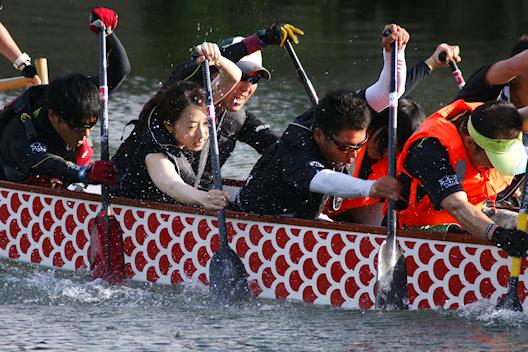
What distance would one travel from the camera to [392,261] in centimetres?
675

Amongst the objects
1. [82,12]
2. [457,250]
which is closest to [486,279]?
[457,250]

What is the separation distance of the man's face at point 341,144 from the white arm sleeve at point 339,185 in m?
0.14

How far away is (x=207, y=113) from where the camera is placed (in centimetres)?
736

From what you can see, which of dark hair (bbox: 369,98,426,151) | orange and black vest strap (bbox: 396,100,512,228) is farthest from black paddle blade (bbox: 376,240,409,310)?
dark hair (bbox: 369,98,426,151)

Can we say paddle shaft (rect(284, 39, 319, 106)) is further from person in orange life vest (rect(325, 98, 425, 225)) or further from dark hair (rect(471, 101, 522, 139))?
dark hair (rect(471, 101, 522, 139))

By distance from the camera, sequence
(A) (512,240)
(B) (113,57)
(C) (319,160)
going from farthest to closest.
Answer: (B) (113,57), (C) (319,160), (A) (512,240)

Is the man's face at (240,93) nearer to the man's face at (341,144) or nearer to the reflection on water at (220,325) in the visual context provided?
the reflection on water at (220,325)

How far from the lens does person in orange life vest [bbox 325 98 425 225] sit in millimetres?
7285

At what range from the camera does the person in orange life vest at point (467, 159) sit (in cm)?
645

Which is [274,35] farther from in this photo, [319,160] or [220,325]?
[220,325]

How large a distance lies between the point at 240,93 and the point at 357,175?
1005 millimetres

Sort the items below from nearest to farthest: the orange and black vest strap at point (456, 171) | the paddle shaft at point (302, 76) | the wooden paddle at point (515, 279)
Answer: the wooden paddle at point (515, 279) → the orange and black vest strap at point (456, 171) → the paddle shaft at point (302, 76)

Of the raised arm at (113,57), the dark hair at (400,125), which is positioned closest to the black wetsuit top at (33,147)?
the raised arm at (113,57)

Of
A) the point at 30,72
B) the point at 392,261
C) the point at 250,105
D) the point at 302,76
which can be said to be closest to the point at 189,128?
the point at 392,261
